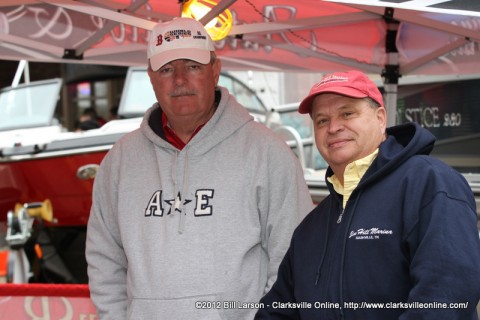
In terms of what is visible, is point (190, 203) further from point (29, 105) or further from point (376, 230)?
point (29, 105)

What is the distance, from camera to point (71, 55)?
4.97 m

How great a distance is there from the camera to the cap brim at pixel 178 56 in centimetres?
275

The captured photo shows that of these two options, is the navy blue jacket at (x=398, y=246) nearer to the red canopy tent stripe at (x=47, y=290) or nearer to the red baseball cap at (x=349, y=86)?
the red baseball cap at (x=349, y=86)

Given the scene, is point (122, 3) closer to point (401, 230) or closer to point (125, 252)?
point (125, 252)

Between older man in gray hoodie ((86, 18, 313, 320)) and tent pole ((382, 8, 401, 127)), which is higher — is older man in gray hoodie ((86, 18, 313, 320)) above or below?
below

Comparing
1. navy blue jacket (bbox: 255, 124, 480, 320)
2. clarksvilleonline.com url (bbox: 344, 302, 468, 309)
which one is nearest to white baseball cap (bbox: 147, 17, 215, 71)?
navy blue jacket (bbox: 255, 124, 480, 320)

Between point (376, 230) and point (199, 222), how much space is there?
0.95 meters

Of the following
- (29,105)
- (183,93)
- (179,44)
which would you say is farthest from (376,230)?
(29,105)

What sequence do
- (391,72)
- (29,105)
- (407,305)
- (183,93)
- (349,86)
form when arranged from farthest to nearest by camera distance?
(29,105)
(391,72)
(183,93)
(349,86)
(407,305)

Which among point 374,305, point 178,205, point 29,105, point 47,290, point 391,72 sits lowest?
point 47,290

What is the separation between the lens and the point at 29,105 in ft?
28.1

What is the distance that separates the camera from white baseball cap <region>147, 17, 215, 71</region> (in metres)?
2.76

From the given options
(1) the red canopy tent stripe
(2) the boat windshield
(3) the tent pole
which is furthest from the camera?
(2) the boat windshield

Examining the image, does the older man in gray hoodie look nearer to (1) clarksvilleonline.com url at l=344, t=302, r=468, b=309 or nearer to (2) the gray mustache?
(2) the gray mustache
